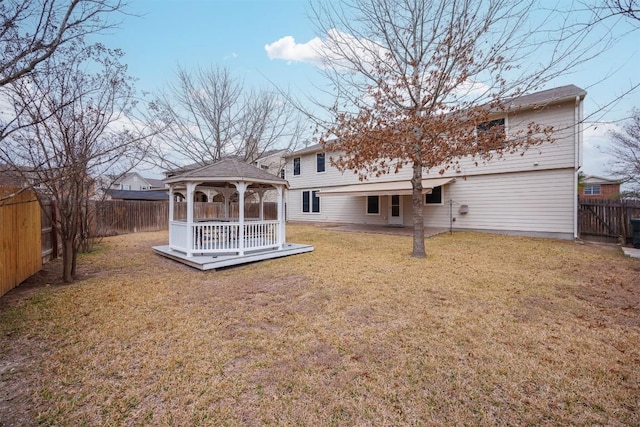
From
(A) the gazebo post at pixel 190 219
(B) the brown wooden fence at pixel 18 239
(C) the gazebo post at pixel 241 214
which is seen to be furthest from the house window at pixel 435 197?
(B) the brown wooden fence at pixel 18 239

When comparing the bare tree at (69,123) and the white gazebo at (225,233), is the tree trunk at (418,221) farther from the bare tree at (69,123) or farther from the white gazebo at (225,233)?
the bare tree at (69,123)

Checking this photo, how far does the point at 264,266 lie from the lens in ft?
27.2

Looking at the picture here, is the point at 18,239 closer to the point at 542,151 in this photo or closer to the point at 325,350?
the point at 325,350

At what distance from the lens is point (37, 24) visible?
3.60m

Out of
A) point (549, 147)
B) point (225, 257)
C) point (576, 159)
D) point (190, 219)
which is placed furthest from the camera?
point (549, 147)

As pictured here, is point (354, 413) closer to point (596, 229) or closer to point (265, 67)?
point (265, 67)

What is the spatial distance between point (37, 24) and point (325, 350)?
5456mm

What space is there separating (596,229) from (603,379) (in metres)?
13.6

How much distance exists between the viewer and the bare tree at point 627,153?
16.1 metres

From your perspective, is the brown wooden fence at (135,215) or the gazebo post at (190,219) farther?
the brown wooden fence at (135,215)

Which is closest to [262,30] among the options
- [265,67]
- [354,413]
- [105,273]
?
[265,67]

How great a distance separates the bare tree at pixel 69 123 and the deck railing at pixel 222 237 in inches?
108

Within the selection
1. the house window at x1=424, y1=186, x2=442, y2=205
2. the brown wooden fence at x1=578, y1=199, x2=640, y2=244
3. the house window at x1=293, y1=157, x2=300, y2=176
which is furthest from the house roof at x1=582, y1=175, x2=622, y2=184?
the house window at x1=293, y1=157, x2=300, y2=176

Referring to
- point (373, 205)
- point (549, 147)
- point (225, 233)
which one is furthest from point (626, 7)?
point (373, 205)
